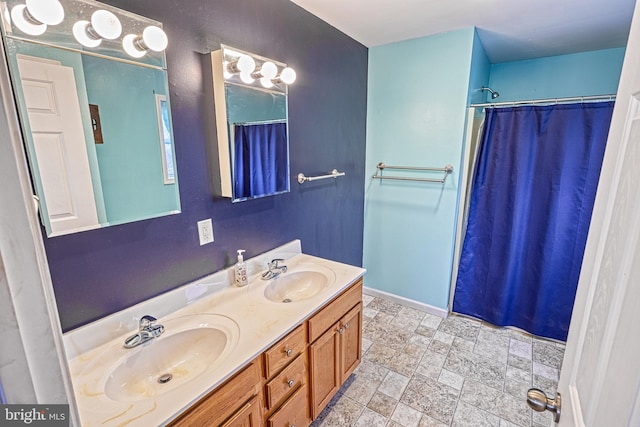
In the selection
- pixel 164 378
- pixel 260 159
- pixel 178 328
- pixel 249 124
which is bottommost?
pixel 164 378

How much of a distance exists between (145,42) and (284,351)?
1.31 metres

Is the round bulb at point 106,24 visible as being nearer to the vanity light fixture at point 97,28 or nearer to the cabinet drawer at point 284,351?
the vanity light fixture at point 97,28

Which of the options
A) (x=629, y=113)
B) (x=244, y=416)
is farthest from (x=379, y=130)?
(x=244, y=416)

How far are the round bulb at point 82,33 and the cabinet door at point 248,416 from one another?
4.48 feet

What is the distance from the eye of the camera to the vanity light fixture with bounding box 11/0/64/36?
2.87 ft

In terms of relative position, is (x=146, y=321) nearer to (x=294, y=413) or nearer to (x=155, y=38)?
(x=294, y=413)

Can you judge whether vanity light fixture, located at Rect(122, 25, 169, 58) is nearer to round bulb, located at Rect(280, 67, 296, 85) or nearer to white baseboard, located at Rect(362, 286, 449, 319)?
round bulb, located at Rect(280, 67, 296, 85)

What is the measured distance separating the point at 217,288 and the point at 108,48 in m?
1.08

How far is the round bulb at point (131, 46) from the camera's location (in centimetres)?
109


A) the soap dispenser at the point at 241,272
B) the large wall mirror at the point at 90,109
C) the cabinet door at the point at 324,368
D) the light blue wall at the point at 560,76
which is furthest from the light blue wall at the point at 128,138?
the light blue wall at the point at 560,76

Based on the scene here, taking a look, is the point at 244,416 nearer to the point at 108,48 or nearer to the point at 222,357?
the point at 222,357

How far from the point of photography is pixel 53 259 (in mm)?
988

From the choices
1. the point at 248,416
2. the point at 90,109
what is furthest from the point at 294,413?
the point at 90,109

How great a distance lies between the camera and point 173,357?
1169 mm
